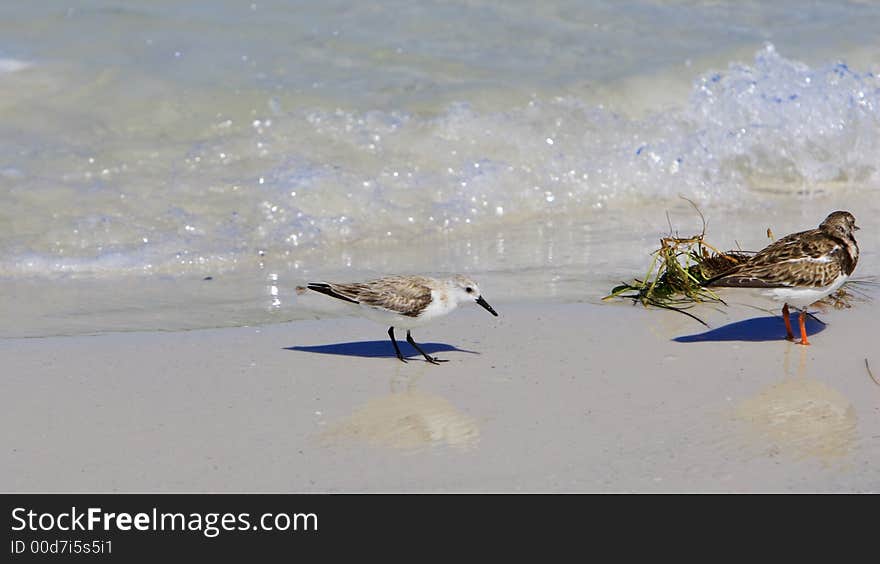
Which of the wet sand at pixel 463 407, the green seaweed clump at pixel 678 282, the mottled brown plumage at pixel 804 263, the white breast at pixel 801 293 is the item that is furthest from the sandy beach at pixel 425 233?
the mottled brown plumage at pixel 804 263

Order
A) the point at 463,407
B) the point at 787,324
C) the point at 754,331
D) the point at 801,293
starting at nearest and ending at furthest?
the point at 463,407, the point at 801,293, the point at 787,324, the point at 754,331

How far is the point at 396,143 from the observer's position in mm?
12797

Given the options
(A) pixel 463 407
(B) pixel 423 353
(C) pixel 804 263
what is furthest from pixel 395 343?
(C) pixel 804 263

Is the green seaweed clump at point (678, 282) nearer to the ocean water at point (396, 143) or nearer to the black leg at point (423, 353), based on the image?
the ocean water at point (396, 143)

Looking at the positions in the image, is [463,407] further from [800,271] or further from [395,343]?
[800,271]

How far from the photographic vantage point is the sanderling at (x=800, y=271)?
7.60m

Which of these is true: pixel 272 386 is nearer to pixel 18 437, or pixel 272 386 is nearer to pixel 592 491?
pixel 18 437

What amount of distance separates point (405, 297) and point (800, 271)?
2409mm

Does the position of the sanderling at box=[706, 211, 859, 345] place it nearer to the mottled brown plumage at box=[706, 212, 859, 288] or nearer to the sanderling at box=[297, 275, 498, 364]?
the mottled brown plumage at box=[706, 212, 859, 288]

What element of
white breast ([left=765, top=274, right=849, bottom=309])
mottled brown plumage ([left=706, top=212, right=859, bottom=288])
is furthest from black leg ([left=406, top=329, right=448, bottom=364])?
white breast ([left=765, top=274, right=849, bottom=309])

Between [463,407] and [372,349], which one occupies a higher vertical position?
[372,349]

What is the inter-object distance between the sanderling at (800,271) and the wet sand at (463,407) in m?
0.30

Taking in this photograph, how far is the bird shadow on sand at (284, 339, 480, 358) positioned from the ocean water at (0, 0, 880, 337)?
92cm

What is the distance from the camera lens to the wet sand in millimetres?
5668
